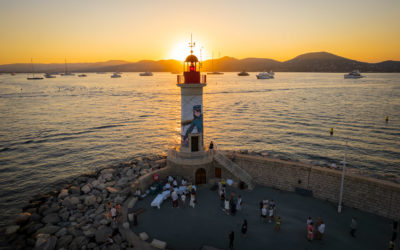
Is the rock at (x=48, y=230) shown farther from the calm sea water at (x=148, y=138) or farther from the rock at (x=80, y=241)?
the calm sea water at (x=148, y=138)

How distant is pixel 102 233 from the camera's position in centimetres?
1355

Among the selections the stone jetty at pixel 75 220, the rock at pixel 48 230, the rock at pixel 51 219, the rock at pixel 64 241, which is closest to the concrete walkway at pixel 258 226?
the stone jetty at pixel 75 220

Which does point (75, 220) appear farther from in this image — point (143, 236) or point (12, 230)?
point (143, 236)

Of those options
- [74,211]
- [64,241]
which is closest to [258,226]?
[64,241]

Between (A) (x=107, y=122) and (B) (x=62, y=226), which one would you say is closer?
(B) (x=62, y=226)

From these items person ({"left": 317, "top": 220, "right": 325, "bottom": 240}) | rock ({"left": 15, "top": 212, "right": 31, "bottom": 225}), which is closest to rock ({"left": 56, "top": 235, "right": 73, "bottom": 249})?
rock ({"left": 15, "top": 212, "right": 31, "bottom": 225})

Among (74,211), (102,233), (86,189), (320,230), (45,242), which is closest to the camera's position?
(320,230)

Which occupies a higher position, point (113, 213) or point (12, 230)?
point (113, 213)

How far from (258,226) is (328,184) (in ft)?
20.4

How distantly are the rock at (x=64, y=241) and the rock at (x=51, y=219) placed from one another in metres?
2.48

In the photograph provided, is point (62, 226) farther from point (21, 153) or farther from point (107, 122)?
point (107, 122)

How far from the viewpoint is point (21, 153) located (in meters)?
32.3

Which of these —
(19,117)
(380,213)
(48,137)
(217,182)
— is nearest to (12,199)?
(217,182)

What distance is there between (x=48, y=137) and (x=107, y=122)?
1362cm
